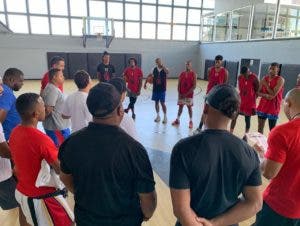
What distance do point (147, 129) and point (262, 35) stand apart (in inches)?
371

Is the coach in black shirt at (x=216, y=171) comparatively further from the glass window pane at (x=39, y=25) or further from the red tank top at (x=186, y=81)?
the glass window pane at (x=39, y=25)

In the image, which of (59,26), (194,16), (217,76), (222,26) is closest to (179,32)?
(194,16)

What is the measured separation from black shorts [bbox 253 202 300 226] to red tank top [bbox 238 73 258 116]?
335cm

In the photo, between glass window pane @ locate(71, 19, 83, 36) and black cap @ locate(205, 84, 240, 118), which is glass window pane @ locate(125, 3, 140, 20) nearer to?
glass window pane @ locate(71, 19, 83, 36)

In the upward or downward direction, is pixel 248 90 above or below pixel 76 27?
below

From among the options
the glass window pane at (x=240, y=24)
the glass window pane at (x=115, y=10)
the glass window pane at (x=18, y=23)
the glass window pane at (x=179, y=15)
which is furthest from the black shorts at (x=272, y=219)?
the glass window pane at (x=179, y=15)

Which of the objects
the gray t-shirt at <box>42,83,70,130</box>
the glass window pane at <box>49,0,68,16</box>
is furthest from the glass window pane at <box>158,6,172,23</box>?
the gray t-shirt at <box>42,83,70,130</box>

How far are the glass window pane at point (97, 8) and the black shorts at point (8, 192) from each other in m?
15.1

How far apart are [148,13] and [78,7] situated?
450 centimetres

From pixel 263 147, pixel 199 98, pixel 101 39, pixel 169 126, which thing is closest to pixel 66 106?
pixel 263 147

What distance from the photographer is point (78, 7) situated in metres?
15.0

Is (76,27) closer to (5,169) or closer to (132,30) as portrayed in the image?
(132,30)

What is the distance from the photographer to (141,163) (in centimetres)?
125

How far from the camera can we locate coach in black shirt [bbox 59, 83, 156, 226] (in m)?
1.23
